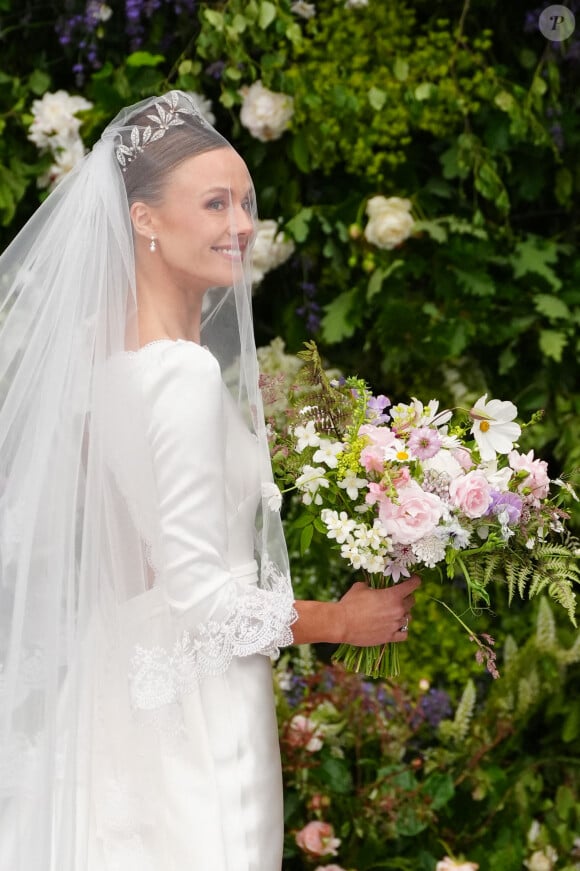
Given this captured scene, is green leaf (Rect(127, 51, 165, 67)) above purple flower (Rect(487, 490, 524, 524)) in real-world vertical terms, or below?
above

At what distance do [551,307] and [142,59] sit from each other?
55.2 inches

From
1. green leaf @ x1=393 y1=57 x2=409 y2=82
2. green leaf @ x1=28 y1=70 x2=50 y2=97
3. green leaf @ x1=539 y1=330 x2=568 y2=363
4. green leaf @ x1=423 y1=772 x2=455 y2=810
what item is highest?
green leaf @ x1=393 y1=57 x2=409 y2=82

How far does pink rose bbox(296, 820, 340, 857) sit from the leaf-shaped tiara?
185cm

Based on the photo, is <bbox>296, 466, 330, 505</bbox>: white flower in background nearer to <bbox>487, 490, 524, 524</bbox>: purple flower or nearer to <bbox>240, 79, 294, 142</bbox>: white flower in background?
<bbox>487, 490, 524, 524</bbox>: purple flower

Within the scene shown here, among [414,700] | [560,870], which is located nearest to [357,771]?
[414,700]

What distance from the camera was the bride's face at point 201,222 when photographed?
178cm

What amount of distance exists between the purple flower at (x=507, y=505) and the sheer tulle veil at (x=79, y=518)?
14.4 inches

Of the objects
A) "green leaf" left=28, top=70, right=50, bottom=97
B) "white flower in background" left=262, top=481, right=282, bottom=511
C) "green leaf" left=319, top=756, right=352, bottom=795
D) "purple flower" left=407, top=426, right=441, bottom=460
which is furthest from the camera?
"green leaf" left=28, top=70, right=50, bottom=97

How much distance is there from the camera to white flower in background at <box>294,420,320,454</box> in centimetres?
189

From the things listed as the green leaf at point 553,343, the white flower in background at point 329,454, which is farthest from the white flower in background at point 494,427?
the green leaf at point 553,343

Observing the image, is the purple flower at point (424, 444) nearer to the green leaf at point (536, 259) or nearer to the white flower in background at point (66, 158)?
the green leaf at point (536, 259)

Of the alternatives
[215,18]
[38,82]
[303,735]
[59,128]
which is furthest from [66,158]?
[303,735]

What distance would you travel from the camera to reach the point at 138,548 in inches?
65.6

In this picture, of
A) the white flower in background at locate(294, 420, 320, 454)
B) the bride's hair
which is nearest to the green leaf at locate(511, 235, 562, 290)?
the white flower in background at locate(294, 420, 320, 454)
